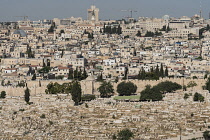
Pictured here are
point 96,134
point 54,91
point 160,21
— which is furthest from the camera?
point 160,21

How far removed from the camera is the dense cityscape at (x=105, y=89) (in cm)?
3150

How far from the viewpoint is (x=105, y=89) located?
46.2 metres

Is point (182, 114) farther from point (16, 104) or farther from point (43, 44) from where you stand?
point (43, 44)

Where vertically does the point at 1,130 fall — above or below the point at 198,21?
below

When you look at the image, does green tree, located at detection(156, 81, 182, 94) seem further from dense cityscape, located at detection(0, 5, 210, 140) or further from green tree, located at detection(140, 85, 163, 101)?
green tree, located at detection(140, 85, 163, 101)

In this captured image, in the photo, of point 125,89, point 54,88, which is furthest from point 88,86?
point 125,89

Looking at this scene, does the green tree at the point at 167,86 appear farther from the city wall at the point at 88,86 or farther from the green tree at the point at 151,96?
the green tree at the point at 151,96

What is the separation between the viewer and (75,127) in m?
31.8

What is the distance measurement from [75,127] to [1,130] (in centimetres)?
366

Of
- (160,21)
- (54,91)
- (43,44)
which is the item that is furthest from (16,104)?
(160,21)

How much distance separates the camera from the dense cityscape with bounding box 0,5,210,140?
31500 mm

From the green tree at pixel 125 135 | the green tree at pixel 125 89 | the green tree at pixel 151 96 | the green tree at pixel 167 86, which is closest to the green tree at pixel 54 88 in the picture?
the green tree at pixel 125 89

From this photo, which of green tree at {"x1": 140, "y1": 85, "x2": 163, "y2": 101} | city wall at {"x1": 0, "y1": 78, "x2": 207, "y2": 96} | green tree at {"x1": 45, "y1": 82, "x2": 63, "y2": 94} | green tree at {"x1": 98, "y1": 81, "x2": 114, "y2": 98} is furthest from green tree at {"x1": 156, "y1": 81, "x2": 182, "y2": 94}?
green tree at {"x1": 45, "y1": 82, "x2": 63, "y2": 94}

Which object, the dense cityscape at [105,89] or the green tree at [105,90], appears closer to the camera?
the dense cityscape at [105,89]
